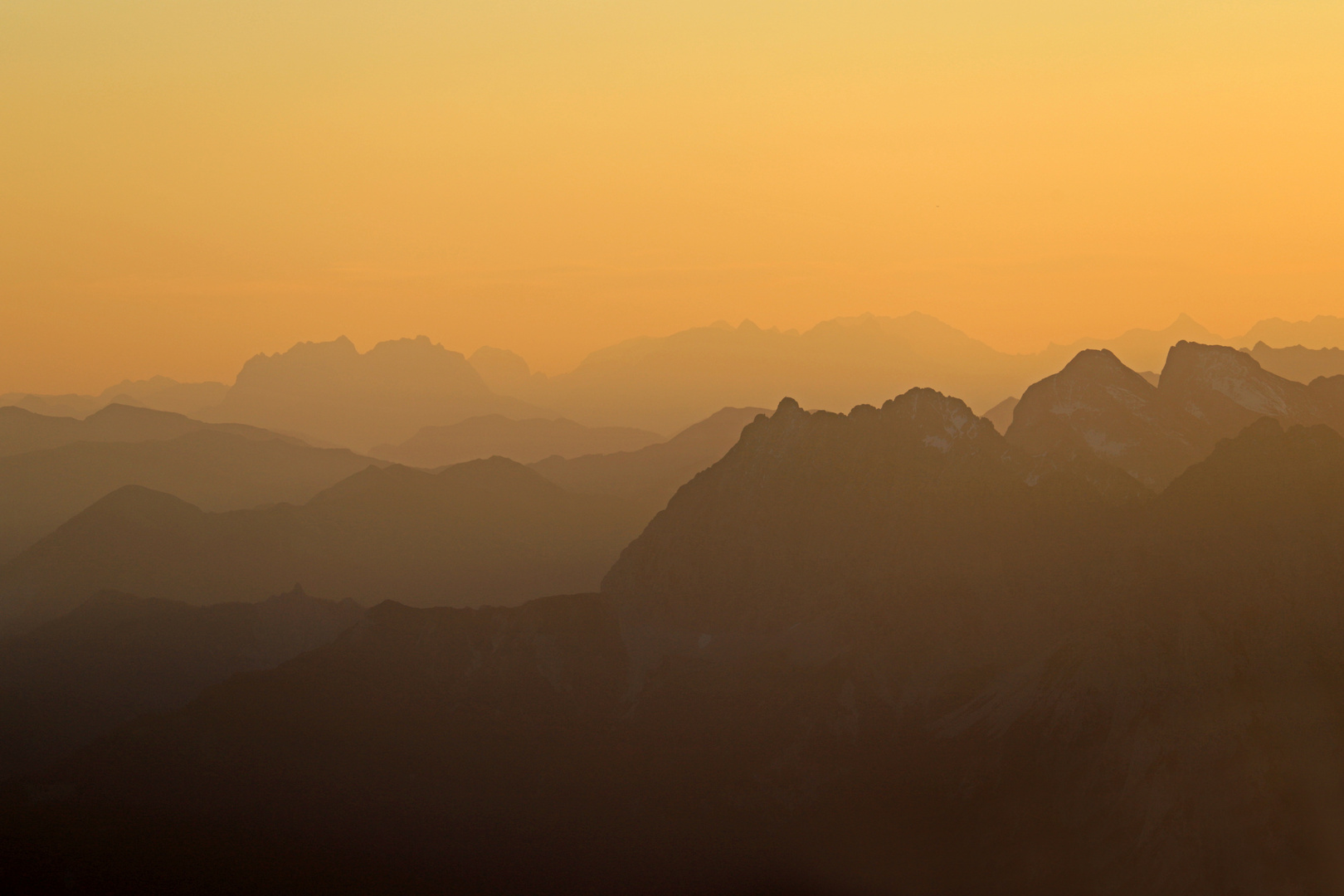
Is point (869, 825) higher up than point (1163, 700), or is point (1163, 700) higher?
point (1163, 700)

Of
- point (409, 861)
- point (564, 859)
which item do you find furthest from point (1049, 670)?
point (409, 861)

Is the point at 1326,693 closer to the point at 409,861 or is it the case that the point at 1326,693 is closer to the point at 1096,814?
the point at 1096,814

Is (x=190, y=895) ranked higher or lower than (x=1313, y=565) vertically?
lower

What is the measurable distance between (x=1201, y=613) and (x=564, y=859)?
92.2 m

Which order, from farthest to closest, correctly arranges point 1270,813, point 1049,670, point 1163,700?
point 1049,670 < point 1163,700 < point 1270,813

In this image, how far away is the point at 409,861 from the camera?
654ft

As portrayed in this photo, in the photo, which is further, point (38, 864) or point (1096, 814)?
point (38, 864)

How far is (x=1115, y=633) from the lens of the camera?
612 ft

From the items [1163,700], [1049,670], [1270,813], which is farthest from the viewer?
[1049,670]

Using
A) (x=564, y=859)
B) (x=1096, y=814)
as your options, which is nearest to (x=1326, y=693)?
→ (x=1096, y=814)

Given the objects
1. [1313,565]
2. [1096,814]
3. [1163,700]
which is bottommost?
[1096,814]

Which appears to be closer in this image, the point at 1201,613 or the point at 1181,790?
the point at 1181,790

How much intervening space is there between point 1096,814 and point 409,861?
94441mm

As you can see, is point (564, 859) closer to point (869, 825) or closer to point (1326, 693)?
point (869, 825)
